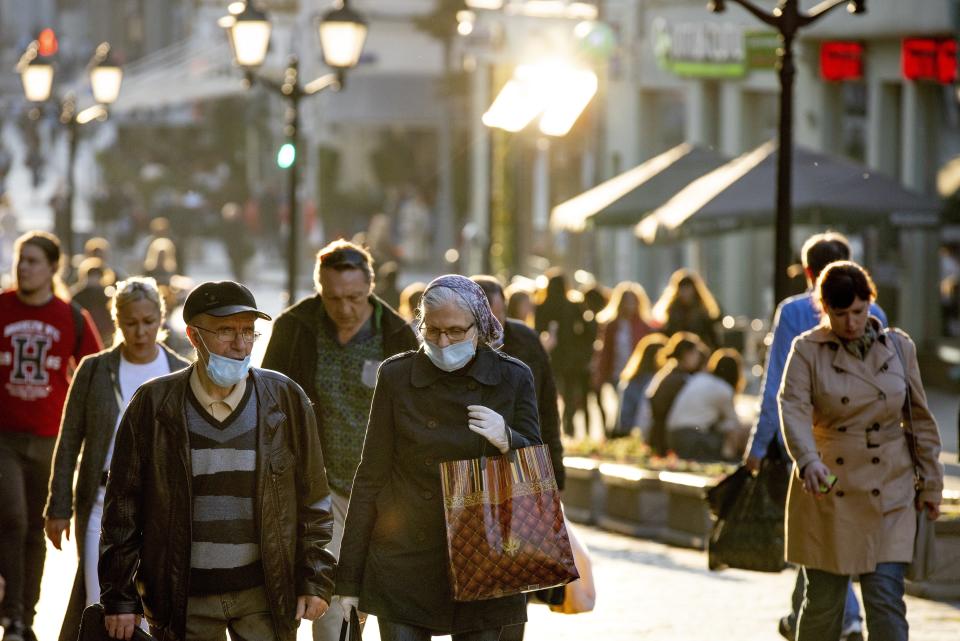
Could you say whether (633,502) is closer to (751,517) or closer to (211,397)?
(751,517)

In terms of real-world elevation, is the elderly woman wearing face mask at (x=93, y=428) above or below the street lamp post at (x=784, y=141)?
below

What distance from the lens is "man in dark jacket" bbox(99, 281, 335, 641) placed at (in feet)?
20.0

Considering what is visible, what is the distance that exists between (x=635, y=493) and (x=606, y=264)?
22377 mm

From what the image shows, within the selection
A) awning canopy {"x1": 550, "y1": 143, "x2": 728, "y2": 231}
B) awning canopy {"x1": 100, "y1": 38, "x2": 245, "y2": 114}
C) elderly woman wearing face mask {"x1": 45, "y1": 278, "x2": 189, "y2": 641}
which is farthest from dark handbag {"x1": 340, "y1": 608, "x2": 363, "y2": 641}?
awning canopy {"x1": 100, "y1": 38, "x2": 245, "y2": 114}

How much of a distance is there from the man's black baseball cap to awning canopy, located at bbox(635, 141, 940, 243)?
13.5m

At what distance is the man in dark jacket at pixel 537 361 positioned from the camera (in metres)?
8.57

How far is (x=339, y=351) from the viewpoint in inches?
323

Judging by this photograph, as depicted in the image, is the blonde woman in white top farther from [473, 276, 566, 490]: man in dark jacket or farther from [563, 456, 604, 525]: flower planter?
[473, 276, 566, 490]: man in dark jacket

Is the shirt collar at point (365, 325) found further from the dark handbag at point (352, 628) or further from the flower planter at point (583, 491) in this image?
the flower planter at point (583, 491)

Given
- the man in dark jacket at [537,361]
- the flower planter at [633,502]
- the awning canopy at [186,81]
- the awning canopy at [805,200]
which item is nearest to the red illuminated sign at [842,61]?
the awning canopy at [805,200]

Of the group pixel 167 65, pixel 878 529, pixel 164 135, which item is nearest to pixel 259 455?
pixel 878 529

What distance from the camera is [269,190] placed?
4416 centimetres

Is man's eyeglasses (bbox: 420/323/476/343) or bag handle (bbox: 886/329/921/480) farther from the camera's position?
bag handle (bbox: 886/329/921/480)

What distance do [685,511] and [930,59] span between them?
10.7 m
